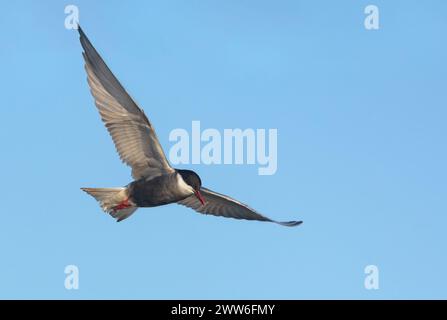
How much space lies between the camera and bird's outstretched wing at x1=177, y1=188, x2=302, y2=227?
16.3 metres

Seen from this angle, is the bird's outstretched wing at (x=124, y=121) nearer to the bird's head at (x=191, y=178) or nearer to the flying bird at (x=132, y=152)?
the flying bird at (x=132, y=152)

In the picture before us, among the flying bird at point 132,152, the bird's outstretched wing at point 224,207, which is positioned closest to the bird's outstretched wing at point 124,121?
the flying bird at point 132,152

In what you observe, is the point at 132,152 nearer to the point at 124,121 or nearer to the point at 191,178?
the point at 124,121

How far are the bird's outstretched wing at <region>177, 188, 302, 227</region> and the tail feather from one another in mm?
1839

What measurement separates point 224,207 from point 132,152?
9.36ft

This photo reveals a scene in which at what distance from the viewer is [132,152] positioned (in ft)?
48.6

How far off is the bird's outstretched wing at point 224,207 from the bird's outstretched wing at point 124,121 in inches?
69.8

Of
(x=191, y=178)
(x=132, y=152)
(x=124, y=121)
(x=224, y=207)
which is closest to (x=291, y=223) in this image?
(x=224, y=207)

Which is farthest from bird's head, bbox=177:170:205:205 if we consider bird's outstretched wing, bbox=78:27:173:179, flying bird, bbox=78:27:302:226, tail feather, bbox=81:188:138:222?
tail feather, bbox=81:188:138:222

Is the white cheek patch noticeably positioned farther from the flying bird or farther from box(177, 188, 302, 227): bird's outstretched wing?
box(177, 188, 302, 227): bird's outstretched wing
